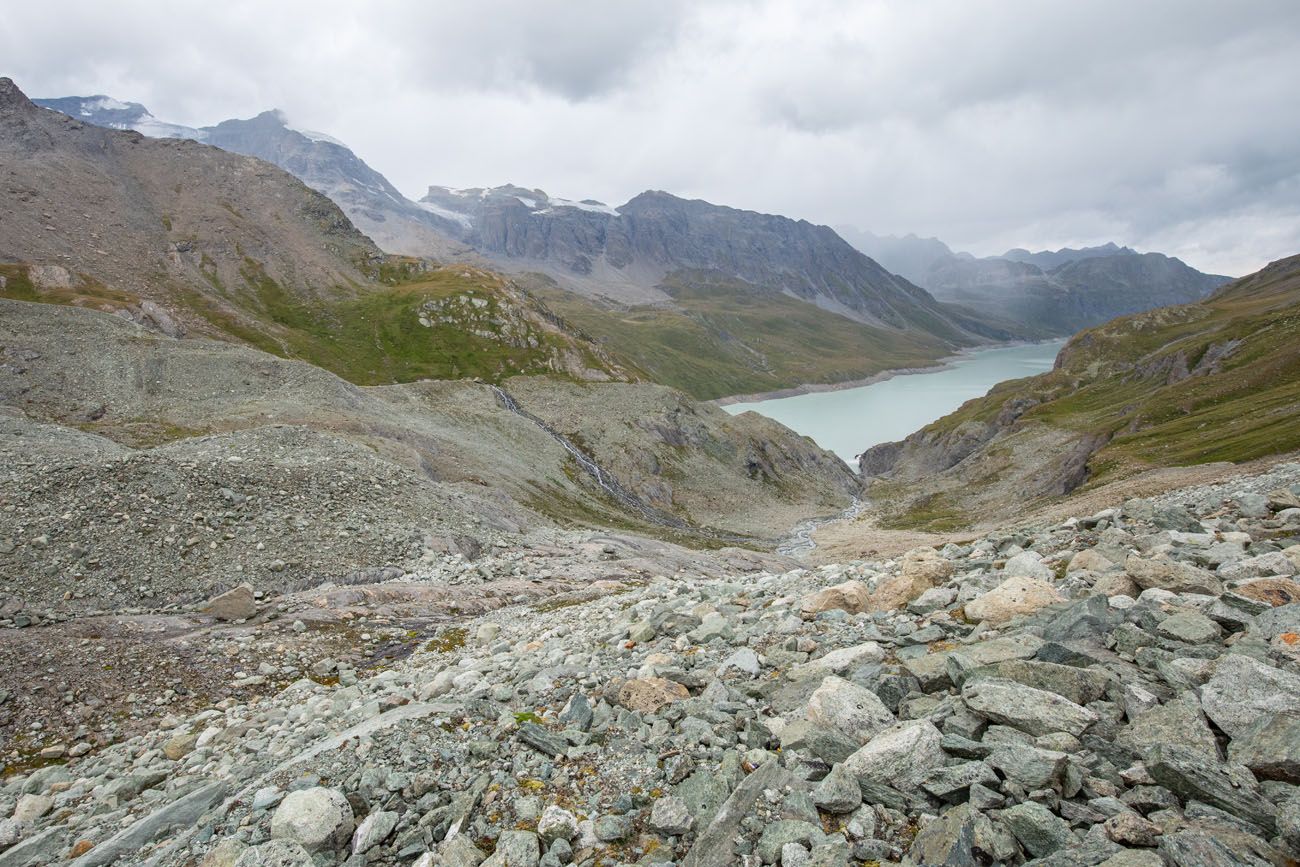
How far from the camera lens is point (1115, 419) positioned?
3615 inches

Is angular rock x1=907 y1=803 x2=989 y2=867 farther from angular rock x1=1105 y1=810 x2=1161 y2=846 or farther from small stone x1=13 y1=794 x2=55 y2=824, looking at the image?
small stone x1=13 y1=794 x2=55 y2=824

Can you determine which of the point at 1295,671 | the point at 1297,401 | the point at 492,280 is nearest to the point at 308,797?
the point at 1295,671

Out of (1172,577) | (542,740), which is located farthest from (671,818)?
(1172,577)

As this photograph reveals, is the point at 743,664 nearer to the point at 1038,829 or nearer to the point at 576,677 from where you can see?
the point at 576,677

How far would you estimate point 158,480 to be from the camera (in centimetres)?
2550

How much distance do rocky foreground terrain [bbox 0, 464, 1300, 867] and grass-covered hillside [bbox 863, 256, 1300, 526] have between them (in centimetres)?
5806

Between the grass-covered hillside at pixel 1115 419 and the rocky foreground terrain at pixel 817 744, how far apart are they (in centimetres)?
5806

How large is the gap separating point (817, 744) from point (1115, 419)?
107595 millimetres

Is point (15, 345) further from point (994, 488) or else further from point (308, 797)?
point (994, 488)

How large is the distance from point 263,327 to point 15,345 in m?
75.5

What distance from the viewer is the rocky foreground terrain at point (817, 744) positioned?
5512mm

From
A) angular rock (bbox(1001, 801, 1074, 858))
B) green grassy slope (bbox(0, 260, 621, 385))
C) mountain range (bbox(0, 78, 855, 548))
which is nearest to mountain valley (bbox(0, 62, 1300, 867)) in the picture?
angular rock (bbox(1001, 801, 1074, 858))

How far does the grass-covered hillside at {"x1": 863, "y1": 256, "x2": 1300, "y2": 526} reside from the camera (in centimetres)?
6606

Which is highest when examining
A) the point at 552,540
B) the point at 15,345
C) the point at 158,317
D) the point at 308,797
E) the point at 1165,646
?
the point at 158,317
